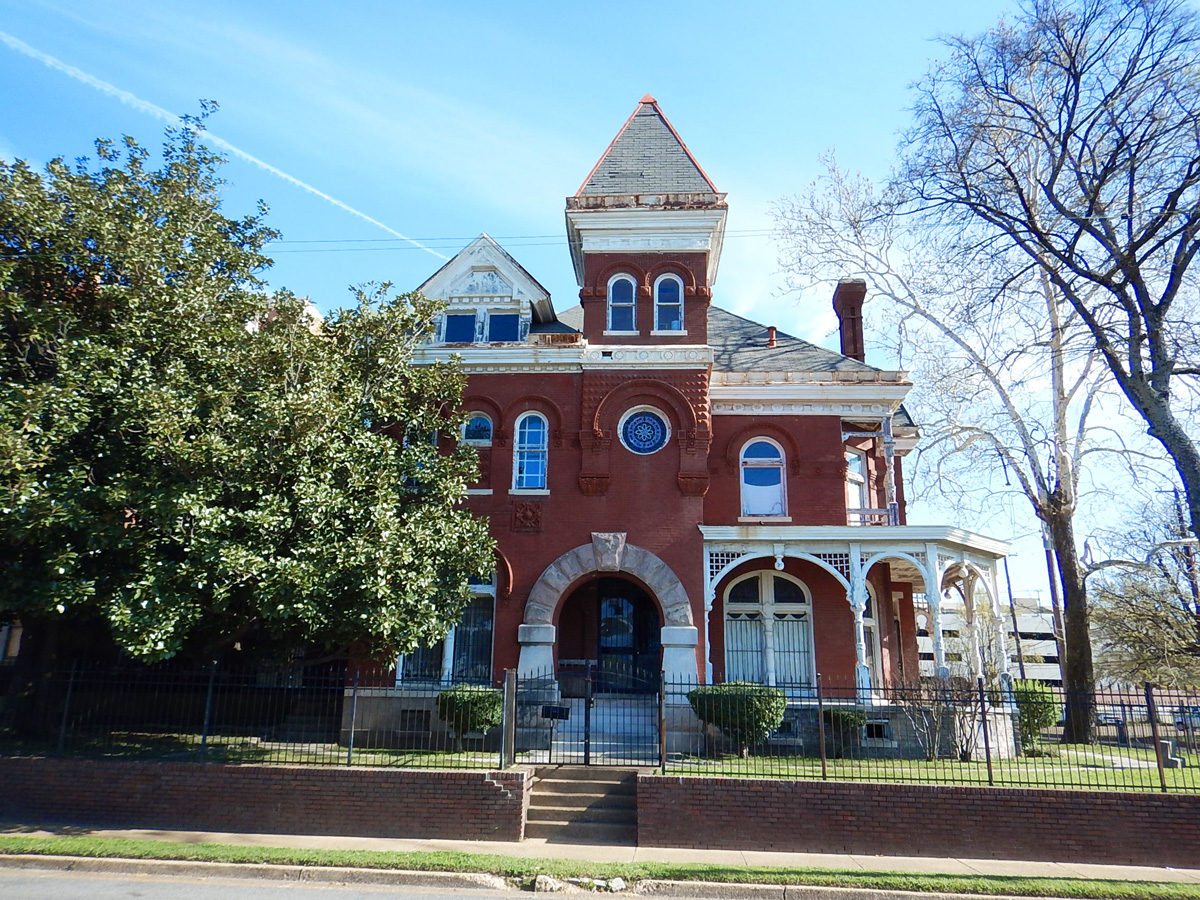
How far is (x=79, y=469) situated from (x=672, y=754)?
1079 centimetres

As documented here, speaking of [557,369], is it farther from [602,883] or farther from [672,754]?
[602,883]

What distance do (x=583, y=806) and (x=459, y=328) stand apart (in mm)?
12318

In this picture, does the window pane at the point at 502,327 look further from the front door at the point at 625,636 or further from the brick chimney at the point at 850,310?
the brick chimney at the point at 850,310

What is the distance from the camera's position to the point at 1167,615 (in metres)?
25.4

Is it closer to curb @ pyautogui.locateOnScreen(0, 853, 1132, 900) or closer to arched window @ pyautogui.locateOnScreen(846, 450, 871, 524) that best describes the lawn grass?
curb @ pyautogui.locateOnScreen(0, 853, 1132, 900)

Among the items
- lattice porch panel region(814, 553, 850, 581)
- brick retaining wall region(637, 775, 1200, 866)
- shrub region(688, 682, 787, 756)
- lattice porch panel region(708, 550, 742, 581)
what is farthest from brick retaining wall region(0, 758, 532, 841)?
lattice porch panel region(814, 553, 850, 581)

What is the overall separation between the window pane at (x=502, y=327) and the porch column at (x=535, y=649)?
7.22 m

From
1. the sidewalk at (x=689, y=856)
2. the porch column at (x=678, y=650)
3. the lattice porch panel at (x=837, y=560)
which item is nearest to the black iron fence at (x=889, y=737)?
the porch column at (x=678, y=650)

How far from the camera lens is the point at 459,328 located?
2038cm

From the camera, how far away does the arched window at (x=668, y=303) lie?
66.3 ft

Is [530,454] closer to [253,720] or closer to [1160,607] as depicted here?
[253,720]

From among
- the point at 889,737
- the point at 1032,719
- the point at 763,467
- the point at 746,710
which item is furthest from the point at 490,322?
the point at 1032,719

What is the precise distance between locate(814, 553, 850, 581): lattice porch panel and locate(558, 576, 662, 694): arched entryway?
4.05 m

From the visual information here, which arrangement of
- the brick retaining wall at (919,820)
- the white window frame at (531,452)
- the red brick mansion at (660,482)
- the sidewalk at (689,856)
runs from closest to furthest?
1. the sidewalk at (689,856)
2. the brick retaining wall at (919,820)
3. the red brick mansion at (660,482)
4. the white window frame at (531,452)
